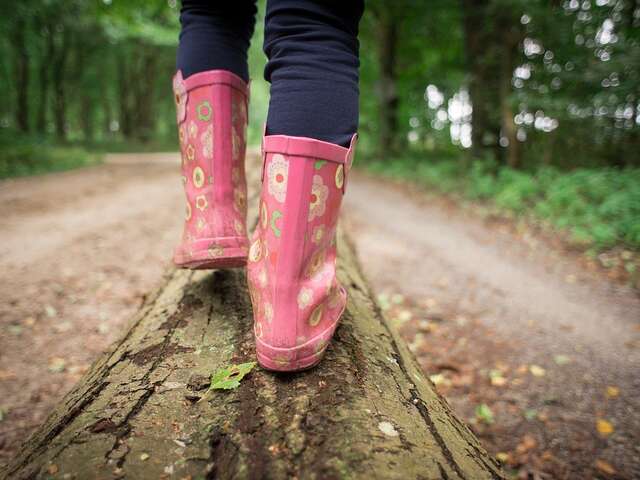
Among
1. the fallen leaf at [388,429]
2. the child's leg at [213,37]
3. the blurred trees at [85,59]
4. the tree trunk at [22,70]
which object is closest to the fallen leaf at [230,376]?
the fallen leaf at [388,429]

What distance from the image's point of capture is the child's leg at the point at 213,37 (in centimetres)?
115

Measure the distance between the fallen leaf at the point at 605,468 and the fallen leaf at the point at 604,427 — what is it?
0.19 metres

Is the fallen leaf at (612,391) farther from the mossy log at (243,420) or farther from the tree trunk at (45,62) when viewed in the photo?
the tree trunk at (45,62)

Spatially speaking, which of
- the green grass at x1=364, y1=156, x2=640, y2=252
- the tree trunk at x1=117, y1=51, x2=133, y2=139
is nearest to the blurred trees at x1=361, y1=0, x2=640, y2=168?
the green grass at x1=364, y1=156, x2=640, y2=252

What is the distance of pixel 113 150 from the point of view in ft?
54.3

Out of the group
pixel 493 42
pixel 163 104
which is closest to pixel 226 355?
pixel 493 42

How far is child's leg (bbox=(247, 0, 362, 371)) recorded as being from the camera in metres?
0.86

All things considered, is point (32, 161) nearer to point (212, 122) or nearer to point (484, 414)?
point (212, 122)

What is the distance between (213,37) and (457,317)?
2374 millimetres

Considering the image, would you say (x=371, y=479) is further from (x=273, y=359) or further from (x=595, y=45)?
(x=595, y=45)

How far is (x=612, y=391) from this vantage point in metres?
1.90

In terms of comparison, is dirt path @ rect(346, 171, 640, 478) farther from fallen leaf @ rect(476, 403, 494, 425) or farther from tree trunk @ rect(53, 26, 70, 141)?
tree trunk @ rect(53, 26, 70, 141)

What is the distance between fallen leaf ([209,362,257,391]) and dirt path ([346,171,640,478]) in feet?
4.04

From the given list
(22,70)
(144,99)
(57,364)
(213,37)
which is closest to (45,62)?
(22,70)
